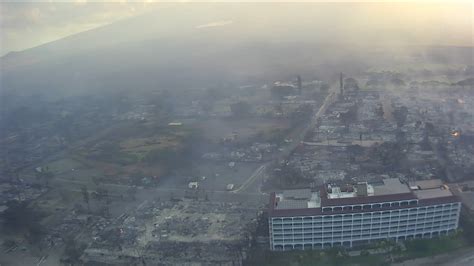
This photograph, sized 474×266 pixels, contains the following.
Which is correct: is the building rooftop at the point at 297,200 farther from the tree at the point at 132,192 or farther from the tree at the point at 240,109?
the tree at the point at 240,109

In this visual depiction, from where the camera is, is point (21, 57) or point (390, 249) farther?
point (21, 57)

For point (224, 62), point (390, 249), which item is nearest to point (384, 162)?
point (390, 249)

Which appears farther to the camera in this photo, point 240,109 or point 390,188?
point 240,109

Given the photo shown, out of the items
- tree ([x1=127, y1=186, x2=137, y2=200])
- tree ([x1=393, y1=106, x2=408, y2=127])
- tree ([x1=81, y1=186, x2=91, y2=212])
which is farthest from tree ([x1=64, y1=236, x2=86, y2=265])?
tree ([x1=393, y1=106, x2=408, y2=127])

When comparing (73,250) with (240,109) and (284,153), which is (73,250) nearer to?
(284,153)

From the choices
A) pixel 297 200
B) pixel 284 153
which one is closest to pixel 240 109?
pixel 284 153

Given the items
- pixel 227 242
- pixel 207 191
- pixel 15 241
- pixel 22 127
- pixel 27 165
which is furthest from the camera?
pixel 22 127

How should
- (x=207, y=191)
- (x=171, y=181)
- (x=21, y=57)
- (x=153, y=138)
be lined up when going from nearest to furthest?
(x=207, y=191), (x=171, y=181), (x=153, y=138), (x=21, y=57)

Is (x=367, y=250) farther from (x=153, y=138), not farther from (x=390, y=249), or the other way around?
(x=153, y=138)
